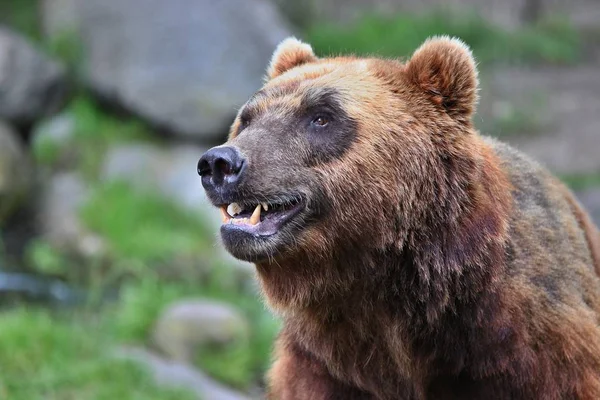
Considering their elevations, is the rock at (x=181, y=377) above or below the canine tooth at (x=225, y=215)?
above

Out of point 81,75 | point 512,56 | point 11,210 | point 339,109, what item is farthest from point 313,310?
point 512,56

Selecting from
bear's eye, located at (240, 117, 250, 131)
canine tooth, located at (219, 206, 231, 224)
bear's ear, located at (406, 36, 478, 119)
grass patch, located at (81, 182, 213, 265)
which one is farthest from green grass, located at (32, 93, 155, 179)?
bear's ear, located at (406, 36, 478, 119)

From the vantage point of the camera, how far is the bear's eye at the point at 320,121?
3.42 m

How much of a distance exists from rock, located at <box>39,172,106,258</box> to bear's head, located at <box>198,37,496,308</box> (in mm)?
5713

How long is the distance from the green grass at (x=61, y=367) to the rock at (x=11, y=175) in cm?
248

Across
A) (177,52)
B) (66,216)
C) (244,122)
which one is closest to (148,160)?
(66,216)

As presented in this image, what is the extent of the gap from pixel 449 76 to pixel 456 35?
9829mm

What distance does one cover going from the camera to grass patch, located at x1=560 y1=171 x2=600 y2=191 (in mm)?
9188

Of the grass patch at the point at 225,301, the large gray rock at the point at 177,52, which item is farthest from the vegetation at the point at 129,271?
the large gray rock at the point at 177,52

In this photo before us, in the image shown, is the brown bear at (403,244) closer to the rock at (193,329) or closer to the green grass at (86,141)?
the rock at (193,329)

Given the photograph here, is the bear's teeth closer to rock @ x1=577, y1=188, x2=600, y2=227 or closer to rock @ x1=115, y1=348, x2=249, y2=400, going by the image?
rock @ x1=115, y1=348, x2=249, y2=400

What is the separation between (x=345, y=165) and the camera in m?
3.38

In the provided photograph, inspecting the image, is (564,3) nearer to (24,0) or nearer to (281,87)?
(24,0)

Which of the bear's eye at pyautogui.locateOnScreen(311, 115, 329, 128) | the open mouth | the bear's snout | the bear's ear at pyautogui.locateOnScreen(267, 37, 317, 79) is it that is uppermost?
the bear's ear at pyautogui.locateOnScreen(267, 37, 317, 79)
